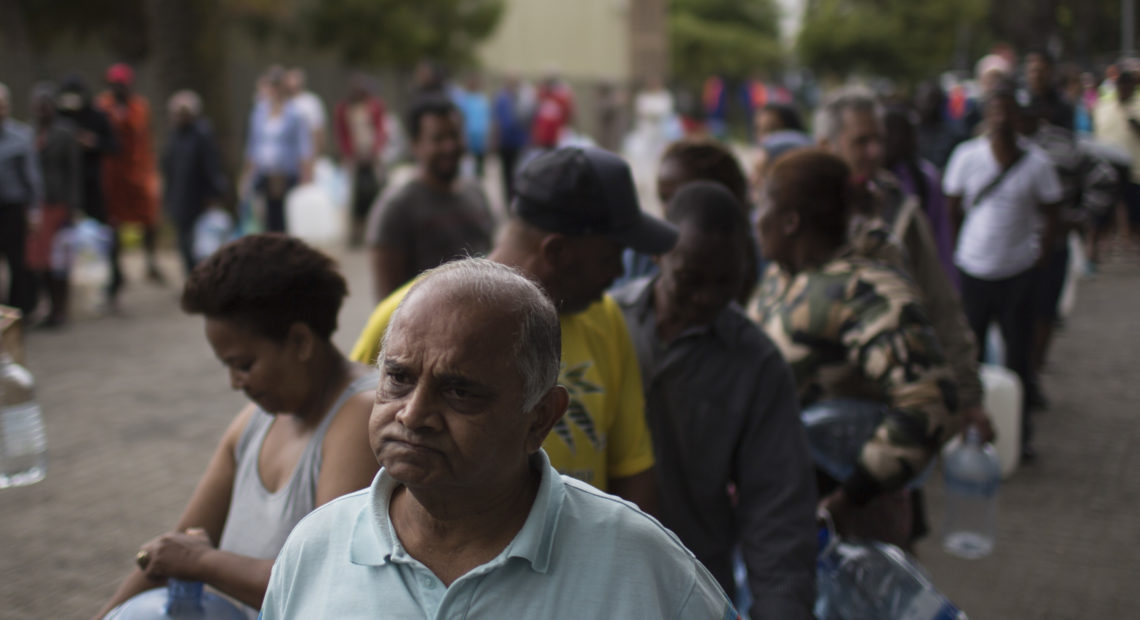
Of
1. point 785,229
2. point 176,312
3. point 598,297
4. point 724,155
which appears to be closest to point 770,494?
point 598,297

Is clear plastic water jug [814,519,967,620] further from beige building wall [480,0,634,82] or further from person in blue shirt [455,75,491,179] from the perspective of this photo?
beige building wall [480,0,634,82]

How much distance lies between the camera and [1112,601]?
178 inches

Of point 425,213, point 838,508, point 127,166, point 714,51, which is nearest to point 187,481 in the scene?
point 425,213

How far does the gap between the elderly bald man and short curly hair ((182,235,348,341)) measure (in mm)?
831

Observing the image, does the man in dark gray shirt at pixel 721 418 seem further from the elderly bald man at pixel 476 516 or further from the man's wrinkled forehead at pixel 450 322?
the man's wrinkled forehead at pixel 450 322

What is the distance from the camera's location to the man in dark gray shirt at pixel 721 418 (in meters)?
2.54

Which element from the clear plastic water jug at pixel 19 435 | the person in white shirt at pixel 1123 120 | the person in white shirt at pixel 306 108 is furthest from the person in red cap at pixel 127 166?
the person in white shirt at pixel 1123 120

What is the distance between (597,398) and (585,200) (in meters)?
0.44

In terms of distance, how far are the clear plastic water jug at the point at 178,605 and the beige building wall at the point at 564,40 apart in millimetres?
32053

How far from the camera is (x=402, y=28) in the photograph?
91.4ft

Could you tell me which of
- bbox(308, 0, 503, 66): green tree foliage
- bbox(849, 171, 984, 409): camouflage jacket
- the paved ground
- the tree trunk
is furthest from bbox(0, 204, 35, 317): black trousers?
bbox(308, 0, 503, 66): green tree foliage

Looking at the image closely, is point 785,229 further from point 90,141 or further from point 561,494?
point 90,141

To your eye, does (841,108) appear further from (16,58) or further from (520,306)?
(16,58)

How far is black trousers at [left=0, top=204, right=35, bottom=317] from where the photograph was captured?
9062mm
